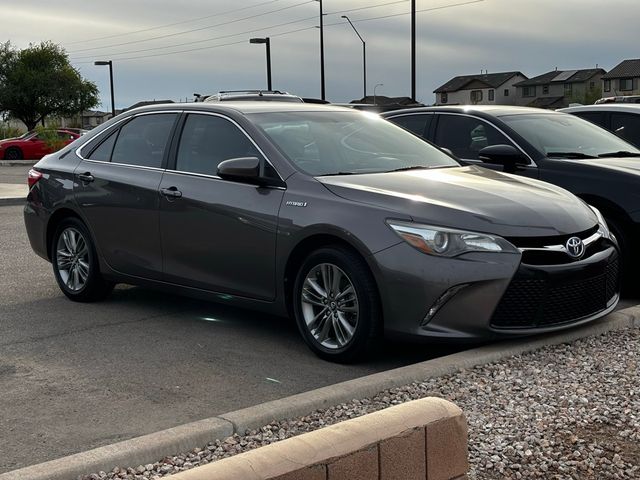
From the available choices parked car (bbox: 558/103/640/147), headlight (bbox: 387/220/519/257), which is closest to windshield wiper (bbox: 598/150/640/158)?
parked car (bbox: 558/103/640/147)

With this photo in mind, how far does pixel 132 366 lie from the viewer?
18.4 feet

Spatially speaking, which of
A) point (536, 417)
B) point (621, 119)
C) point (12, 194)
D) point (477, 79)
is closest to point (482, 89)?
point (477, 79)

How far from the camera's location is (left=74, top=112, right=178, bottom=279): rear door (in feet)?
22.0

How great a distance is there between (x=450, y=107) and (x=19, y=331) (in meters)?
4.57

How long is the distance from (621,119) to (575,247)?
4.95 metres

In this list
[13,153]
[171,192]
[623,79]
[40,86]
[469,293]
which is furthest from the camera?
[623,79]

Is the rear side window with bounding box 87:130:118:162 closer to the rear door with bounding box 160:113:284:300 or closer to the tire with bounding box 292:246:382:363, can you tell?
the rear door with bounding box 160:113:284:300

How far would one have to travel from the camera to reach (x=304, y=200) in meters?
5.71

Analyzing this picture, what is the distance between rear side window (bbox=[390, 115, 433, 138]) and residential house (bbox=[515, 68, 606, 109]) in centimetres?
10105

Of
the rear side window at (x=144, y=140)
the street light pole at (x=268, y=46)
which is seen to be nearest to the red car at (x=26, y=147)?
the street light pole at (x=268, y=46)

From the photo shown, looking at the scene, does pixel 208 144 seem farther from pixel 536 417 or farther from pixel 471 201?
pixel 536 417

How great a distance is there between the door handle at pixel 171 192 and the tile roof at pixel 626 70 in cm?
10122

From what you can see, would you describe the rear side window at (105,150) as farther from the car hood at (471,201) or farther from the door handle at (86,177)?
the car hood at (471,201)

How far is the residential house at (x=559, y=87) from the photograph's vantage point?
358ft
